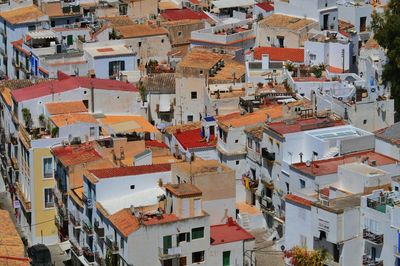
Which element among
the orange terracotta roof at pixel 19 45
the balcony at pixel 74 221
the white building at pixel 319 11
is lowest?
the balcony at pixel 74 221

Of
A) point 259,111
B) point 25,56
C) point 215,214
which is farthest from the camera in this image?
point 25,56

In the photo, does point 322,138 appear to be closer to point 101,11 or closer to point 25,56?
point 25,56

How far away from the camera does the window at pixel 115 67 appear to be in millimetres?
94000

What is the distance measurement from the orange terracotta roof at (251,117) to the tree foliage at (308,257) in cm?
1329

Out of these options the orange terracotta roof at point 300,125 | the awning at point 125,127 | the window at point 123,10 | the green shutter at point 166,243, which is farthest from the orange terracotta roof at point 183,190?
the window at point 123,10

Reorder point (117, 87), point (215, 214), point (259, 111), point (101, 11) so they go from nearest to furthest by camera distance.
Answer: point (215, 214) < point (259, 111) < point (117, 87) < point (101, 11)

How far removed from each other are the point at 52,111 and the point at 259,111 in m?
11.4

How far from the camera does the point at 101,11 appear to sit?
109 m

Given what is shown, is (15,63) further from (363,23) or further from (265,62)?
(363,23)

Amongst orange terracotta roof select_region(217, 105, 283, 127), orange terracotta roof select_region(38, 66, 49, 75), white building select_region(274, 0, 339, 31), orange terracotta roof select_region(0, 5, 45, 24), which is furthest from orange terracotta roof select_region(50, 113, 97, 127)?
orange terracotta roof select_region(0, 5, 45, 24)

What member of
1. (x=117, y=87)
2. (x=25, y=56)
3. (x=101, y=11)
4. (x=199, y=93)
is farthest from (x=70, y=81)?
(x=101, y=11)

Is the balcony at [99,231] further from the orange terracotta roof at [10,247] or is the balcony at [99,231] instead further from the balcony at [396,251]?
the balcony at [396,251]

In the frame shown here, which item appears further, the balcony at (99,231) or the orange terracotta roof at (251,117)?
the orange terracotta roof at (251,117)

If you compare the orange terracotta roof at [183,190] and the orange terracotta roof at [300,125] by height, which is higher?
the orange terracotta roof at [300,125]
